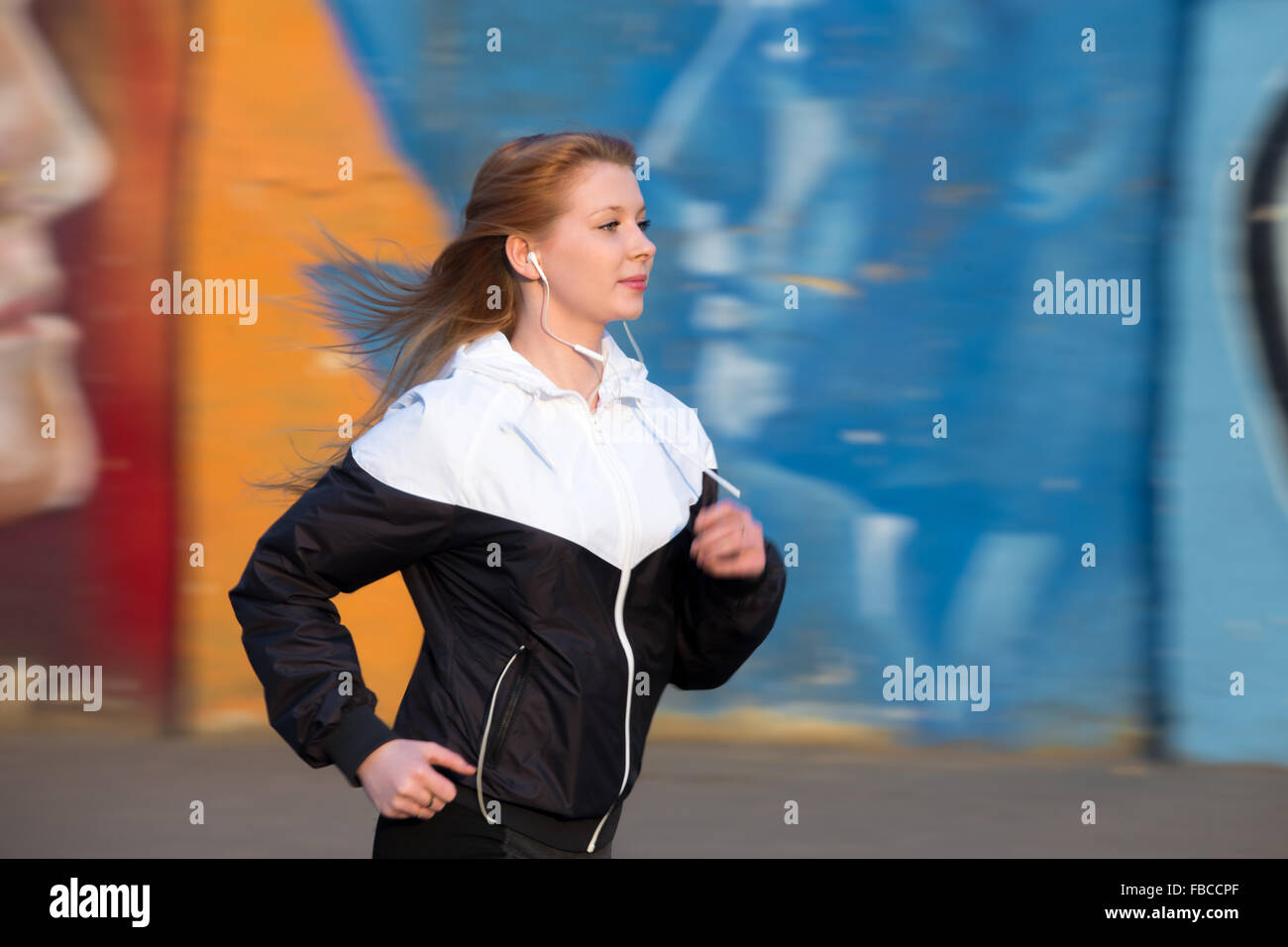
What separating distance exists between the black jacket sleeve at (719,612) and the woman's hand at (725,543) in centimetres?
15

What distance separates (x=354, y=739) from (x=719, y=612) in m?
0.62

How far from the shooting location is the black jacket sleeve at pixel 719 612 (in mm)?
2369

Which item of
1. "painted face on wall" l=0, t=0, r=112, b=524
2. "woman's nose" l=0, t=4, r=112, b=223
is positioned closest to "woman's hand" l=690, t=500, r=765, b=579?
"painted face on wall" l=0, t=0, r=112, b=524

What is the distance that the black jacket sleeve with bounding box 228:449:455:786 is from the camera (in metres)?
2.10

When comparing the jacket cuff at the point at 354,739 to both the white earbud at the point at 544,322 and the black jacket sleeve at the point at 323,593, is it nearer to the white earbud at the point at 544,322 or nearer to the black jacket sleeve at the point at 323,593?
the black jacket sleeve at the point at 323,593

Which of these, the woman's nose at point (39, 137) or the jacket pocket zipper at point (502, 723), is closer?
the jacket pocket zipper at point (502, 723)

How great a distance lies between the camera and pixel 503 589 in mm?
2158

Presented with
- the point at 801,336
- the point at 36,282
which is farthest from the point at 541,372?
the point at 36,282

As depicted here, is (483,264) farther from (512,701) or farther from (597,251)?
(512,701)

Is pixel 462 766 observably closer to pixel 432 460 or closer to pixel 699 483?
pixel 432 460

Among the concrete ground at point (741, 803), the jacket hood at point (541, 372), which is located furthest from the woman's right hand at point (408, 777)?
the concrete ground at point (741, 803)

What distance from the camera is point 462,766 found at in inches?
80.2

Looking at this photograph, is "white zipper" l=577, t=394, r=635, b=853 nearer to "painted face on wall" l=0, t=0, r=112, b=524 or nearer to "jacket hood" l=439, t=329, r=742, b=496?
"jacket hood" l=439, t=329, r=742, b=496

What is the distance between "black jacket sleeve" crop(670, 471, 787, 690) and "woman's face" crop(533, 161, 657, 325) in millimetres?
366
